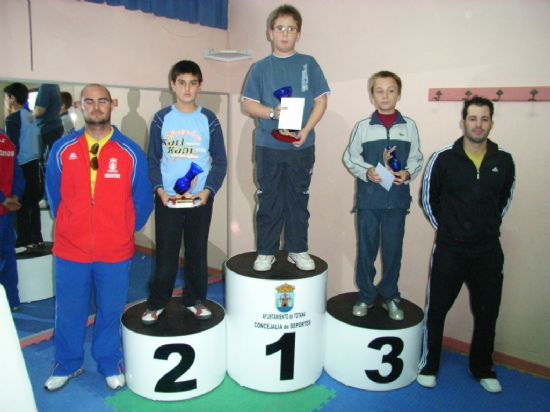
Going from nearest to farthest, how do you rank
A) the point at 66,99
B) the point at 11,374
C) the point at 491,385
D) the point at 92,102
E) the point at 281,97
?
the point at 11,374
the point at 92,102
the point at 281,97
the point at 491,385
the point at 66,99

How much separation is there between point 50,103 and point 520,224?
3.89 meters

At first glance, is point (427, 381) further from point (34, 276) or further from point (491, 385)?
point (34, 276)

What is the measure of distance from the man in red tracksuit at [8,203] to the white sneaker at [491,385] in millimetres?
3743

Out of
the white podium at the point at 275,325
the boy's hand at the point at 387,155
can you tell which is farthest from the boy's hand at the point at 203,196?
the boy's hand at the point at 387,155

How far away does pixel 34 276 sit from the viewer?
4.24m

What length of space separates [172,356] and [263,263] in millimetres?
782

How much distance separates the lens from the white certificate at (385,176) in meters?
2.82

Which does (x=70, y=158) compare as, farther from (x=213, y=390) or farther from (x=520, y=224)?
(x=520, y=224)

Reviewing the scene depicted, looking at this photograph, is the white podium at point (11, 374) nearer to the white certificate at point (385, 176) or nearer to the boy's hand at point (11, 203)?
the white certificate at point (385, 176)

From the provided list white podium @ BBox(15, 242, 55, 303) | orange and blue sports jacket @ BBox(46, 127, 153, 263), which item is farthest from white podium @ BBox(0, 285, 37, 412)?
white podium @ BBox(15, 242, 55, 303)

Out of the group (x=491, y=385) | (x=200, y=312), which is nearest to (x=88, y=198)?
(x=200, y=312)

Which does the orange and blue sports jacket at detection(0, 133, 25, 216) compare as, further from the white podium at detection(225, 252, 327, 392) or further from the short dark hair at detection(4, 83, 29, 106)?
the white podium at detection(225, 252, 327, 392)

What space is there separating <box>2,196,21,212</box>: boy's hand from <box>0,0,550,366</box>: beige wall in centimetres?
113

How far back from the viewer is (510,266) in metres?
3.24
